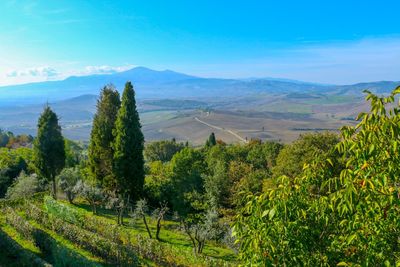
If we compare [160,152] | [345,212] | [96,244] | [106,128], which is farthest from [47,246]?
[160,152]

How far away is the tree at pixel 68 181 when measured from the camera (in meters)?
28.8

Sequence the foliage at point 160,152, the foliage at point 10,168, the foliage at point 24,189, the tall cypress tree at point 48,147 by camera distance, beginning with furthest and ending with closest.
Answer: the foliage at point 160,152, the foliage at point 10,168, the tall cypress tree at point 48,147, the foliage at point 24,189

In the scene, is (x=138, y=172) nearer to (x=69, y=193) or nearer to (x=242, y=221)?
(x=69, y=193)

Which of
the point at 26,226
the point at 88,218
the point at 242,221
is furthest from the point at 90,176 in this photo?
the point at 242,221

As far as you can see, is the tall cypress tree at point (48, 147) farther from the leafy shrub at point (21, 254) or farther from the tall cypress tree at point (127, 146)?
the leafy shrub at point (21, 254)

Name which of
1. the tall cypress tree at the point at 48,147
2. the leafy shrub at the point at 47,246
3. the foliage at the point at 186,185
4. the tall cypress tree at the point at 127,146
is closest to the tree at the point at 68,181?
the tall cypress tree at the point at 48,147

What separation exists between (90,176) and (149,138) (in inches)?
5007

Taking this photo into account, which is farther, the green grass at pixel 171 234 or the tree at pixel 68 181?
the tree at pixel 68 181

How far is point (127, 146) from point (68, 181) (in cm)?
801

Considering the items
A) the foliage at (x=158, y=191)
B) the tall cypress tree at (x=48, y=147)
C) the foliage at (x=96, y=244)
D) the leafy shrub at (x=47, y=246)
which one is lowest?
the foliage at (x=158, y=191)

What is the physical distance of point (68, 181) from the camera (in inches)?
1193

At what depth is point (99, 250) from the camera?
1630 cm

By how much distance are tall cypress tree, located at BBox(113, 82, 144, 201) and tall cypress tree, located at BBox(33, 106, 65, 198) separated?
723 cm

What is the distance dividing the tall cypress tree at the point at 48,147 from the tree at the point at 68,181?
0.77 meters
